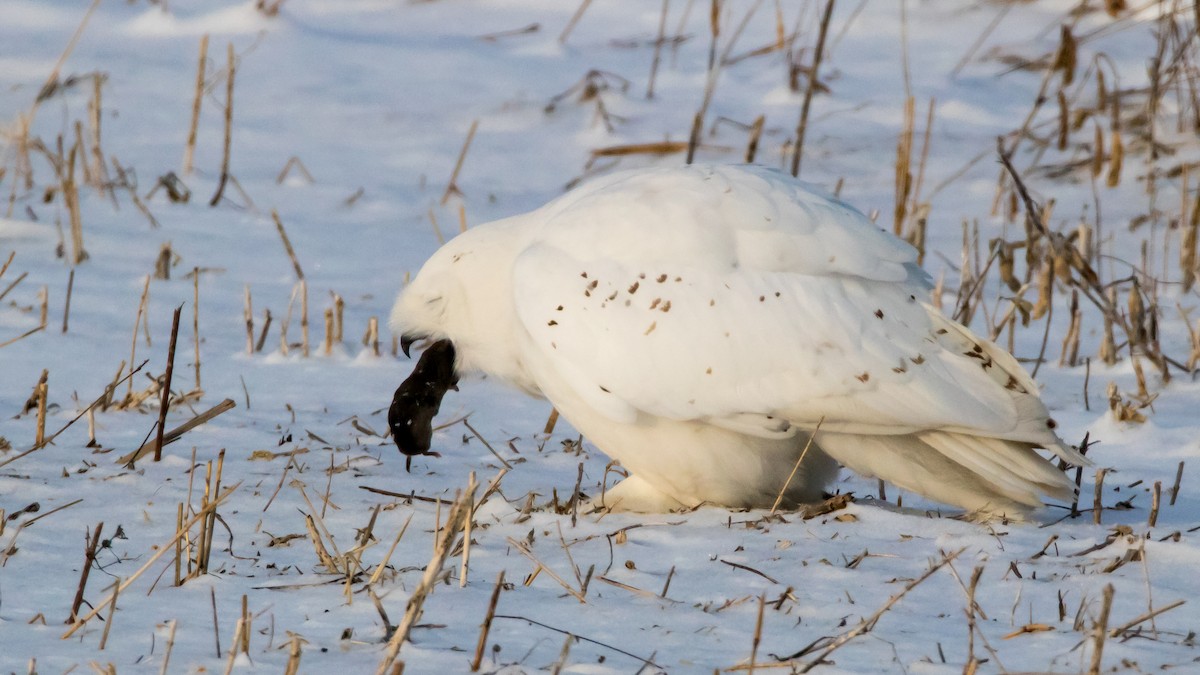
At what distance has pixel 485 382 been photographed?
5727mm

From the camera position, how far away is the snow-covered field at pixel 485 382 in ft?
9.63

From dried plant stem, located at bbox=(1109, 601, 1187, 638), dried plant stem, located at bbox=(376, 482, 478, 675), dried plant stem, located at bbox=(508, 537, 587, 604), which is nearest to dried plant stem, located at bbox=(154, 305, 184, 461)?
dried plant stem, located at bbox=(508, 537, 587, 604)

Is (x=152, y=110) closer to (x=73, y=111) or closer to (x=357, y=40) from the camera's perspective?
(x=73, y=111)

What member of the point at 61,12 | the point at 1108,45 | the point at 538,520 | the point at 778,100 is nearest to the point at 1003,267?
the point at 538,520

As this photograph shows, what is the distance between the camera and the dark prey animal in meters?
4.29

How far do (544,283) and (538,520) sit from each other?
586 millimetres

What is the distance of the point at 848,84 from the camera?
9953 mm

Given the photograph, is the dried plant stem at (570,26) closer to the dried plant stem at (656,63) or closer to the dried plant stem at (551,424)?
the dried plant stem at (656,63)

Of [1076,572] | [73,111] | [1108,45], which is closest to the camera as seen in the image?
[1076,572]

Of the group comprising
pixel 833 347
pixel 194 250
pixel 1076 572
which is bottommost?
pixel 194 250

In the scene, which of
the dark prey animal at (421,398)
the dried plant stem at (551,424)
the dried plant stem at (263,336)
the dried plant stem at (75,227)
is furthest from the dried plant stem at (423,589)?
the dried plant stem at (75,227)

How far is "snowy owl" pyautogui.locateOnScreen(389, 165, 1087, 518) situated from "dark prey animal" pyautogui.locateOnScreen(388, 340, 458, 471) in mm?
410

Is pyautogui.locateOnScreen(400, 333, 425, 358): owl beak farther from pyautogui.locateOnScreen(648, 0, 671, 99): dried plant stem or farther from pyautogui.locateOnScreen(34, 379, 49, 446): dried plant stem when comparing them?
pyautogui.locateOnScreen(648, 0, 671, 99): dried plant stem

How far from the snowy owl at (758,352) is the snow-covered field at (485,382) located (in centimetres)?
18
